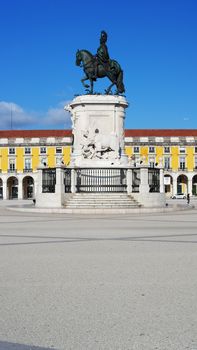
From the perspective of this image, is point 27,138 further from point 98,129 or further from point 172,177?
point 98,129

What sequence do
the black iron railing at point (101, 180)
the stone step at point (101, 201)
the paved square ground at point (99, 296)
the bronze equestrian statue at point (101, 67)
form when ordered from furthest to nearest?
the bronze equestrian statue at point (101, 67) → the black iron railing at point (101, 180) → the stone step at point (101, 201) → the paved square ground at point (99, 296)

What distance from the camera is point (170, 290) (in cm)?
680

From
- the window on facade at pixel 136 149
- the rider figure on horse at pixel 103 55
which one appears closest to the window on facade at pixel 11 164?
the window on facade at pixel 136 149

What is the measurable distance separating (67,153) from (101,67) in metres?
62.4

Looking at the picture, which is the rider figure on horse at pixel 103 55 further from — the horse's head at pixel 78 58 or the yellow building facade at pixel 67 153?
the yellow building facade at pixel 67 153

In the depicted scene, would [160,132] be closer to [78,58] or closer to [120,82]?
[120,82]

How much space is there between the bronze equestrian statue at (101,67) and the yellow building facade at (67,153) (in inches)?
2426

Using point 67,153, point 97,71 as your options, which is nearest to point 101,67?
point 97,71

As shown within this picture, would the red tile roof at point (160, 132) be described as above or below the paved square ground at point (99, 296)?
above

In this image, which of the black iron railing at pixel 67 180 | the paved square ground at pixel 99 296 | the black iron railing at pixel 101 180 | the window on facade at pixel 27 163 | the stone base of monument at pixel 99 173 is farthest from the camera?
the window on facade at pixel 27 163

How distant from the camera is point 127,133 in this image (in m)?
99.9

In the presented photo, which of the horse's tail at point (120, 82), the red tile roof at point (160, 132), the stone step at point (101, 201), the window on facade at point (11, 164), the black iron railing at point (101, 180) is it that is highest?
the red tile roof at point (160, 132)

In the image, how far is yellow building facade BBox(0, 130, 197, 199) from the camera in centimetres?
9706

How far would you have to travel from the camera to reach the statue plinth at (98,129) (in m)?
32.7
